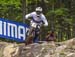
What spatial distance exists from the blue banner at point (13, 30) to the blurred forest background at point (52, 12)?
4.57 metres

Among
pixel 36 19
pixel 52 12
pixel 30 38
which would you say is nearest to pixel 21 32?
pixel 30 38

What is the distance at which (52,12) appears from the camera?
60.8ft

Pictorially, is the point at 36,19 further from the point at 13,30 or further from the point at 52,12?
the point at 52,12

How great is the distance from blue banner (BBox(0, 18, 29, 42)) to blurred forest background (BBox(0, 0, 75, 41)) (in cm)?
457

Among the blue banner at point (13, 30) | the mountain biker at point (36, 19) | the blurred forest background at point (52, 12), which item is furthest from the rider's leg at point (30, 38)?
the blurred forest background at point (52, 12)

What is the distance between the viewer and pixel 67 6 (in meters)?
20.4

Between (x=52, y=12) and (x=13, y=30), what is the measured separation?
4.87 metres

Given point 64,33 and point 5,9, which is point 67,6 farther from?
point 5,9

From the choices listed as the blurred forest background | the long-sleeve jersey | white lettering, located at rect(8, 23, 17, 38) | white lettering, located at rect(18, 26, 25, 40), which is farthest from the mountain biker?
the blurred forest background

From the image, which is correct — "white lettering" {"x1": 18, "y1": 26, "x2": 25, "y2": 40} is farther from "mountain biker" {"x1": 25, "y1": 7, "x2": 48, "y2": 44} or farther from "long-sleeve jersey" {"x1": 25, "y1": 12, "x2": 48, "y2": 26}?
"long-sleeve jersey" {"x1": 25, "y1": 12, "x2": 48, "y2": 26}

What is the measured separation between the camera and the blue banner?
46.1 ft

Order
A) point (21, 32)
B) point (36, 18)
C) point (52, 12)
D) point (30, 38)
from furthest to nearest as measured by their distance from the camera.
Answer: point (52, 12) → point (21, 32) → point (30, 38) → point (36, 18)

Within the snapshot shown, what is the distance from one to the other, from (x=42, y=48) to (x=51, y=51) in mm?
527

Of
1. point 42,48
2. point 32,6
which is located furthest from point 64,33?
point 42,48
